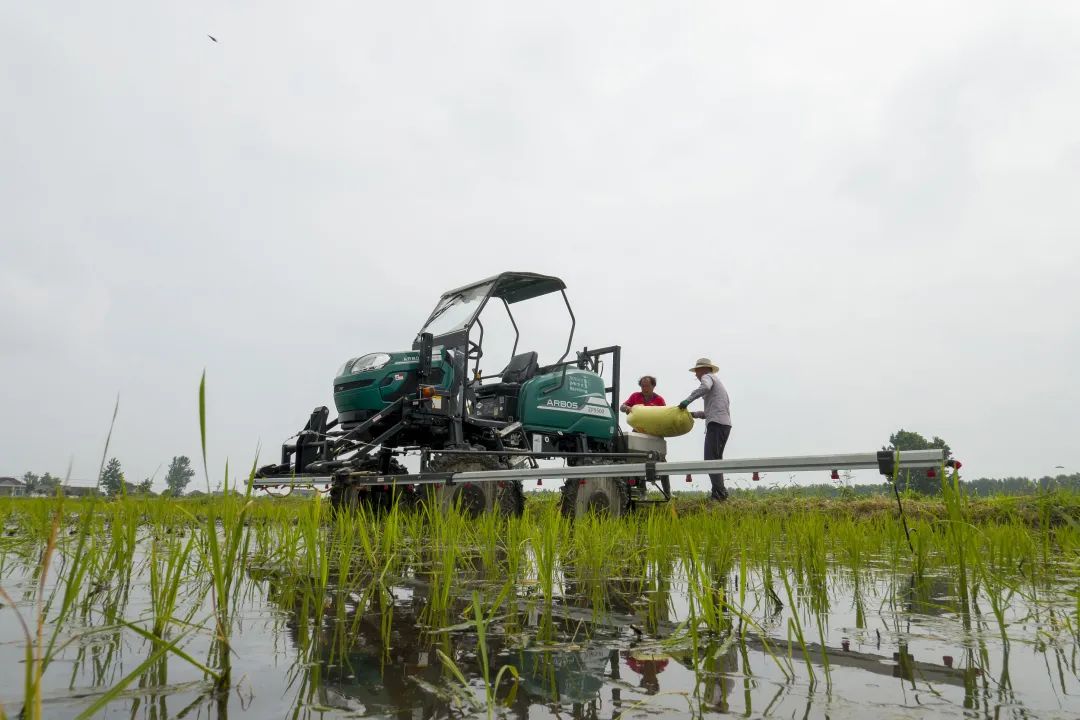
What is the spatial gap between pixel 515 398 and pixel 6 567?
17.7 feet

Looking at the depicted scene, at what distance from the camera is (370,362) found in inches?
279

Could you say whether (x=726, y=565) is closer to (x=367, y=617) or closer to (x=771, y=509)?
(x=367, y=617)

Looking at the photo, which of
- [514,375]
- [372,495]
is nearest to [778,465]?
[372,495]

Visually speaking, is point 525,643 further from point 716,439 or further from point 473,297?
point 716,439

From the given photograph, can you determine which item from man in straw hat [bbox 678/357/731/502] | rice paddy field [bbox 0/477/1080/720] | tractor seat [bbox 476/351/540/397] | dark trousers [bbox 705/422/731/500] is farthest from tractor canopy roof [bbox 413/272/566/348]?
rice paddy field [bbox 0/477/1080/720]

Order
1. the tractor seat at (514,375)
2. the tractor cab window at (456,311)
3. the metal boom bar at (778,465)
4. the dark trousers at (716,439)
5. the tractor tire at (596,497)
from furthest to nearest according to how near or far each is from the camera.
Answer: the dark trousers at (716,439)
the tractor seat at (514,375)
the tractor cab window at (456,311)
the tractor tire at (596,497)
the metal boom bar at (778,465)

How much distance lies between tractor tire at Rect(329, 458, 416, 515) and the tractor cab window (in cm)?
178

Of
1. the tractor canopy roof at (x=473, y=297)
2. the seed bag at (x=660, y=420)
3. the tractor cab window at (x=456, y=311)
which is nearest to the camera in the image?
the tractor canopy roof at (x=473, y=297)

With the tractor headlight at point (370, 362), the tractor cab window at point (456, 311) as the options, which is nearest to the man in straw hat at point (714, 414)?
the tractor cab window at point (456, 311)

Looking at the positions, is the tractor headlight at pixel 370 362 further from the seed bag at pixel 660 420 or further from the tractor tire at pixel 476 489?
the seed bag at pixel 660 420

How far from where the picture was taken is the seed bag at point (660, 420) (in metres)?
8.64

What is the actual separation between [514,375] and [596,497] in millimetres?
2103

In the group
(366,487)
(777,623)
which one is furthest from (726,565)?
(366,487)

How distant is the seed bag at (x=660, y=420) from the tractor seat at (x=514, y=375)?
67.1 inches
